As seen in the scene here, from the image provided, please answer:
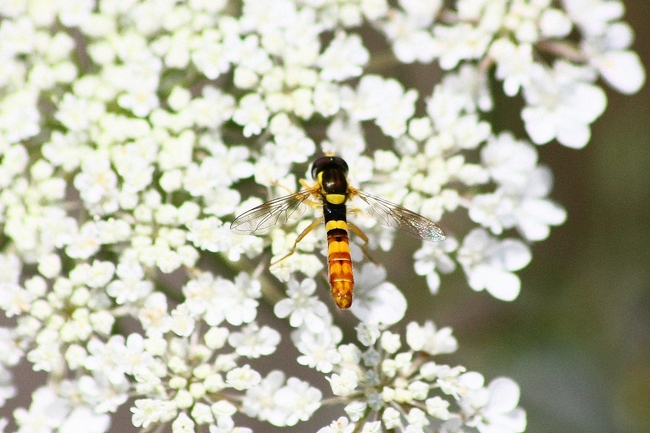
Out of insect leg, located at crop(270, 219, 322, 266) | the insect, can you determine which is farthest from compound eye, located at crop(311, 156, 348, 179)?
insect leg, located at crop(270, 219, 322, 266)

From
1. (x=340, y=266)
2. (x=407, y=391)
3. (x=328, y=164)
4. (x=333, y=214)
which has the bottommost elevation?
(x=407, y=391)

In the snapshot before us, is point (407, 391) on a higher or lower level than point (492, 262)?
lower

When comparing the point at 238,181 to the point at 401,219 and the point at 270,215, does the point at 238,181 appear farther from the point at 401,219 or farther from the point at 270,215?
the point at 401,219

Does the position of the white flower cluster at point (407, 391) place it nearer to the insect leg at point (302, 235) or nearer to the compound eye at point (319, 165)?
the insect leg at point (302, 235)

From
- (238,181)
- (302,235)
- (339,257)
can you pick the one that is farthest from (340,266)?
(238,181)

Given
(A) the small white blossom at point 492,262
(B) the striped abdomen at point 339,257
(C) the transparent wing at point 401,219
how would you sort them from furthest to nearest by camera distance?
(A) the small white blossom at point 492,262
(C) the transparent wing at point 401,219
(B) the striped abdomen at point 339,257

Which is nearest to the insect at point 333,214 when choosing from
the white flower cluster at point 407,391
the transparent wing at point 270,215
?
the transparent wing at point 270,215
